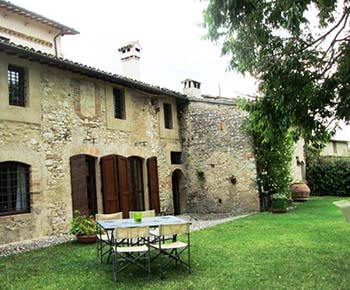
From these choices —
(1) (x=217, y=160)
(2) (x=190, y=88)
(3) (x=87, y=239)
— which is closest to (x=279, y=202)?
(1) (x=217, y=160)

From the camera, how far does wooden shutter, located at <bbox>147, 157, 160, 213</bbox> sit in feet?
40.7

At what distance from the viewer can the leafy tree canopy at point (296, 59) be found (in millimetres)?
5543

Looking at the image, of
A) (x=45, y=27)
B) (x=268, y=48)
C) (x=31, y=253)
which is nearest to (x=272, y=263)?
(x=268, y=48)

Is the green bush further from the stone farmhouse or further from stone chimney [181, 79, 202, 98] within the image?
stone chimney [181, 79, 202, 98]

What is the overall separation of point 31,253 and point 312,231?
614 centimetres

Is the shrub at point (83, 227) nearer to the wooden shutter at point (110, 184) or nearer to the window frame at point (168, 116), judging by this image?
the wooden shutter at point (110, 184)

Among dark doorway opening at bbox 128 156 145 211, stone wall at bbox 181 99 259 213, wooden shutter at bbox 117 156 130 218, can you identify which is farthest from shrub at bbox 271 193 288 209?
wooden shutter at bbox 117 156 130 218

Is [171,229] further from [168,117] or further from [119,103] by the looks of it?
[168,117]

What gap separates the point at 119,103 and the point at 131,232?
712 centimetres

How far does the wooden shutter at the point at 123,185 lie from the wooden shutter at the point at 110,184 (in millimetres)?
162

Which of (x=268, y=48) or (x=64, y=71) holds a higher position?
(x=64, y=71)

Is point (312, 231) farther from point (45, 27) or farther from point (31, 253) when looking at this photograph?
point (45, 27)

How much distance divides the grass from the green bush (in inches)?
410

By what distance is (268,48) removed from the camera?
19.1ft
